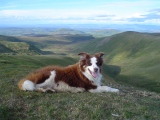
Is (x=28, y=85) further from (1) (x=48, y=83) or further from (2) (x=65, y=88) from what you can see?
(2) (x=65, y=88)

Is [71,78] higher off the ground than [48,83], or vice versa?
[71,78]

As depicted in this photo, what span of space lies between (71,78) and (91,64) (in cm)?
168

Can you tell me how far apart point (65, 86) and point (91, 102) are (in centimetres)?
276

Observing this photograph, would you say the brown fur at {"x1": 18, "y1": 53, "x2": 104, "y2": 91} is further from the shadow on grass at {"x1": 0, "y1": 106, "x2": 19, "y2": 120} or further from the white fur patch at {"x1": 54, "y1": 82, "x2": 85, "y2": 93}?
the shadow on grass at {"x1": 0, "y1": 106, "x2": 19, "y2": 120}

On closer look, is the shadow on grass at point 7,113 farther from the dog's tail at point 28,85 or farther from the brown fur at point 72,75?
the brown fur at point 72,75

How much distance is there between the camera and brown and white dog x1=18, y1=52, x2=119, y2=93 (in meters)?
14.6

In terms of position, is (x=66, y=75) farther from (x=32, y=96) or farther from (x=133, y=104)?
(x=133, y=104)

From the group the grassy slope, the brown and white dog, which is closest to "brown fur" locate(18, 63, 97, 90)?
the brown and white dog

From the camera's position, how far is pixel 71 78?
596 inches

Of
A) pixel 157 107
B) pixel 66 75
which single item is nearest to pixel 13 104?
pixel 66 75

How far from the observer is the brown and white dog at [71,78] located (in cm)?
1456

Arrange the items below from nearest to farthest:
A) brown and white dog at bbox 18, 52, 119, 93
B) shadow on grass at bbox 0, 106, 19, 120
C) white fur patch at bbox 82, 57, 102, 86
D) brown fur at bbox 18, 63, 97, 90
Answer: shadow on grass at bbox 0, 106, 19, 120
white fur patch at bbox 82, 57, 102, 86
brown and white dog at bbox 18, 52, 119, 93
brown fur at bbox 18, 63, 97, 90

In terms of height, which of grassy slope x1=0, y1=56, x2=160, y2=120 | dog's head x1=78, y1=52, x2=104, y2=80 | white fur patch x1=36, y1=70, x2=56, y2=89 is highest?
dog's head x1=78, y1=52, x2=104, y2=80

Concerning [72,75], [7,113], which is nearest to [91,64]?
[72,75]
